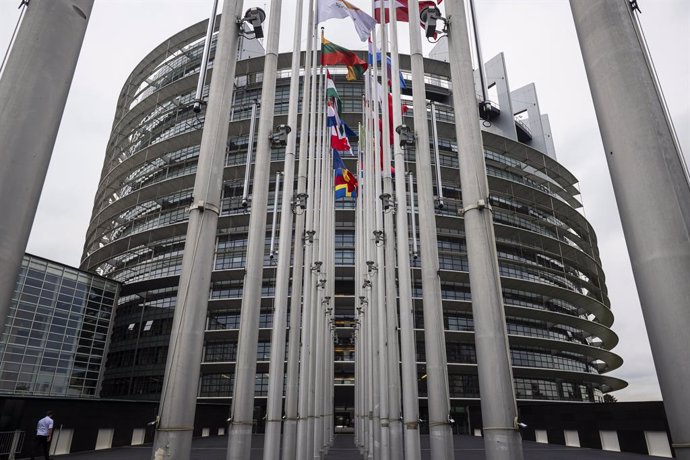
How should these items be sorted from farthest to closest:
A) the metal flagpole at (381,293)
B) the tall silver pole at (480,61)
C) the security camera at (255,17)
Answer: the metal flagpole at (381,293) → the security camera at (255,17) → the tall silver pole at (480,61)

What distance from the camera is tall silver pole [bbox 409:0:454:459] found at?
1038cm

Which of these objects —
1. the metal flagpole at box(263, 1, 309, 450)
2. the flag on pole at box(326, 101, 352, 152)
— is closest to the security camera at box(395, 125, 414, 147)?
the metal flagpole at box(263, 1, 309, 450)

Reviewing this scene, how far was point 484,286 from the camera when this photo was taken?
7.71 metres

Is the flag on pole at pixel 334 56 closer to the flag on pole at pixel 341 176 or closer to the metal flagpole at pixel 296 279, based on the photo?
the metal flagpole at pixel 296 279

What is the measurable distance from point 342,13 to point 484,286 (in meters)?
15.0

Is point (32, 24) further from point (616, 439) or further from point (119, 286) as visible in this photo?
point (119, 286)

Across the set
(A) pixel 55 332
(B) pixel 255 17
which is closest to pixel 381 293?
(B) pixel 255 17

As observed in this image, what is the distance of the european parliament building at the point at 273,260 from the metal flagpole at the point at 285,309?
1079 inches

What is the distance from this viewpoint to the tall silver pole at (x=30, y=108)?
3990 mm

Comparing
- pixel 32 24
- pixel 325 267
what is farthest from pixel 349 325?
pixel 32 24

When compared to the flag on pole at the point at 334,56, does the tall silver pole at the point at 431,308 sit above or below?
below

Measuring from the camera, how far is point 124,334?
49.7m

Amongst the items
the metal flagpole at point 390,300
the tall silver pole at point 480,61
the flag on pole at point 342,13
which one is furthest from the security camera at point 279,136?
the flag on pole at point 342,13

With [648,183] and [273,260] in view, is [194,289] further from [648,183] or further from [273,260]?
[273,260]
